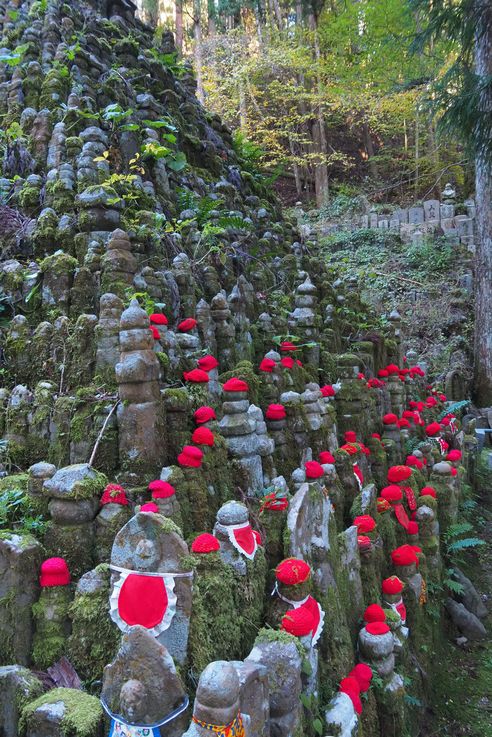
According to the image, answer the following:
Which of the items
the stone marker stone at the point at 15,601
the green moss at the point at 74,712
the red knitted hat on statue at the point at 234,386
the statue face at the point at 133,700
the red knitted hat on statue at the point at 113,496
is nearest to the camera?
the statue face at the point at 133,700

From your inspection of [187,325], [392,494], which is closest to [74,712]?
[187,325]

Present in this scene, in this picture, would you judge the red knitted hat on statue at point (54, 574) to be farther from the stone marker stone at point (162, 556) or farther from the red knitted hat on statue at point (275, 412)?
the red knitted hat on statue at point (275, 412)

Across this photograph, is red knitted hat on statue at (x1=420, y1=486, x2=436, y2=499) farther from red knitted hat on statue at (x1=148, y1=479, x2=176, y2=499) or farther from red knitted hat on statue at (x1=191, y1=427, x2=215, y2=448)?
red knitted hat on statue at (x1=148, y1=479, x2=176, y2=499)

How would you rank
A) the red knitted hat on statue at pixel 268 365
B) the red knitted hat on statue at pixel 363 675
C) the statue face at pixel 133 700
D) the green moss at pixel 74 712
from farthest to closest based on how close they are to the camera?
the red knitted hat on statue at pixel 268 365
the red knitted hat on statue at pixel 363 675
the green moss at pixel 74 712
the statue face at pixel 133 700

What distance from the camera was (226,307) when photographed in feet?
14.1

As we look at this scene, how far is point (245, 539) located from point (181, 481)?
456 millimetres

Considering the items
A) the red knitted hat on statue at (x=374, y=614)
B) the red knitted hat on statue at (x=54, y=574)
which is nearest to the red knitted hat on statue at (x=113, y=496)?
the red knitted hat on statue at (x=54, y=574)

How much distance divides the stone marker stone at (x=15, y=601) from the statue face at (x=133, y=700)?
70 cm

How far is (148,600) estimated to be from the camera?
6.34ft

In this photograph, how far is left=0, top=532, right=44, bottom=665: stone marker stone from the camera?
7.08 feet

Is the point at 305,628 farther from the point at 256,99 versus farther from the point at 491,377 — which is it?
the point at 256,99

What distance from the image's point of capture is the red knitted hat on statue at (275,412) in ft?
12.0

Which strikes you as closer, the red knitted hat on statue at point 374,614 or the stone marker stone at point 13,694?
the stone marker stone at point 13,694

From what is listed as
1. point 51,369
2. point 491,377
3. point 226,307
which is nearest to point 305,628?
point 51,369
